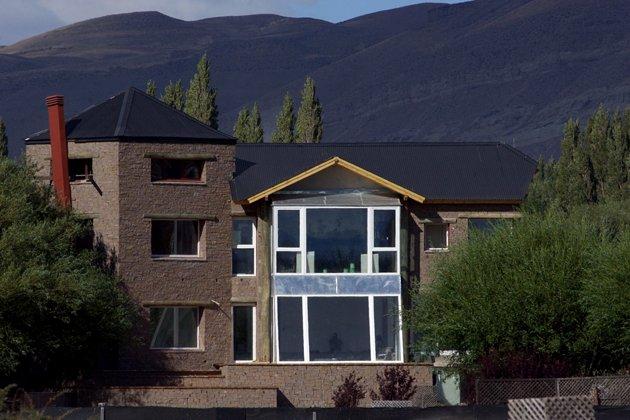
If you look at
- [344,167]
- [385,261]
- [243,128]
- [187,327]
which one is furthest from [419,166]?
[243,128]

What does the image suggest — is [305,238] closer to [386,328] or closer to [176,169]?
[386,328]

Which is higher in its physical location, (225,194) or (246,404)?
(225,194)

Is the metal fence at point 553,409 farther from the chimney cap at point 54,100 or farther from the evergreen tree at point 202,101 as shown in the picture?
the evergreen tree at point 202,101

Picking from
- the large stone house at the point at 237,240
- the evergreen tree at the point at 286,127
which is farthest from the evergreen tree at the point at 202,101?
the large stone house at the point at 237,240

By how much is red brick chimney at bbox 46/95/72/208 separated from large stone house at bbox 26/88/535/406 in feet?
0.14

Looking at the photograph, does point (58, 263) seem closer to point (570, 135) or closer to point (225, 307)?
point (225, 307)

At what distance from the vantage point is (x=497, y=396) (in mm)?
33312

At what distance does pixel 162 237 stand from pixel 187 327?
9.62 ft

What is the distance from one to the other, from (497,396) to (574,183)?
52.0 m

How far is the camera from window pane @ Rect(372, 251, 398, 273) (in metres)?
46.2

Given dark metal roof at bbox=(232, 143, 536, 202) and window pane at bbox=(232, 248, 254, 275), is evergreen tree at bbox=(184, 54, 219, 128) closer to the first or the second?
dark metal roof at bbox=(232, 143, 536, 202)

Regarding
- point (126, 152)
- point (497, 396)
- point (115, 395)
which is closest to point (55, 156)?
point (126, 152)

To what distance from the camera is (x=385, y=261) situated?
46.2 meters

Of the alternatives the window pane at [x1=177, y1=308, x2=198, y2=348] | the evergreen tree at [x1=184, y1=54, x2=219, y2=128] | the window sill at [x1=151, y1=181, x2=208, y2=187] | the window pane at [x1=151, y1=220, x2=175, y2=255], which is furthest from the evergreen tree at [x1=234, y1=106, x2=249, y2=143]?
the window pane at [x1=177, y1=308, x2=198, y2=348]
